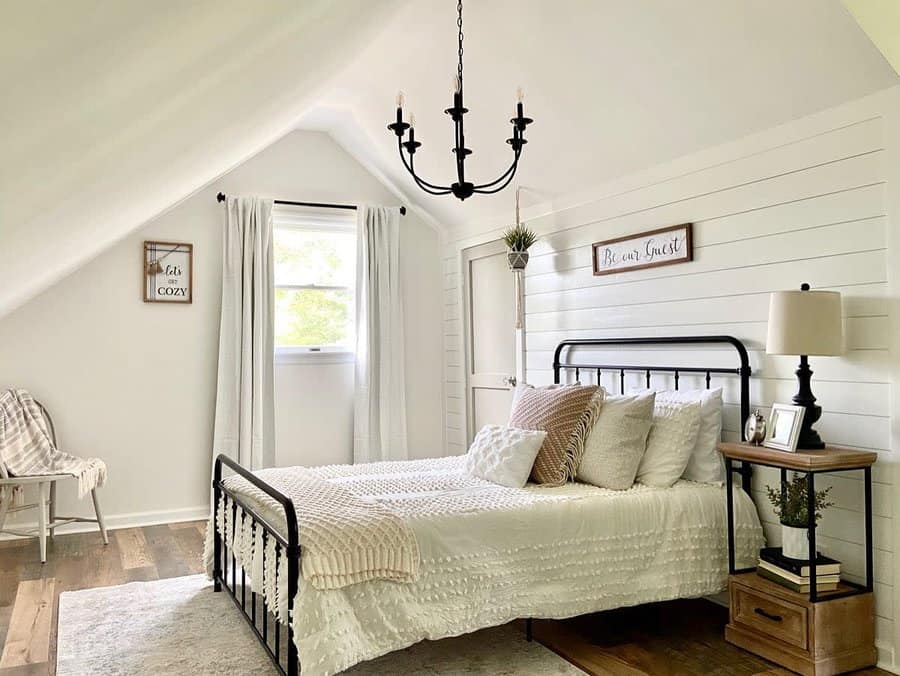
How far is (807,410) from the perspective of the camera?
2.87m

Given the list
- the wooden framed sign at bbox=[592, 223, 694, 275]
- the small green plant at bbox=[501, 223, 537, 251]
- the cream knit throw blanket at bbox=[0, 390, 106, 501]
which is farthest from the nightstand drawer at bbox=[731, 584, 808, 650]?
the cream knit throw blanket at bbox=[0, 390, 106, 501]

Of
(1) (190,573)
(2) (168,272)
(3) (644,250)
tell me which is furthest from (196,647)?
(2) (168,272)

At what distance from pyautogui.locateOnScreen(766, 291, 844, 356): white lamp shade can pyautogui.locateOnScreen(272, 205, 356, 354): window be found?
362 cm

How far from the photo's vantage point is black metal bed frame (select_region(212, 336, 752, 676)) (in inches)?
98.5

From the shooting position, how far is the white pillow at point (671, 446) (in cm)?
333

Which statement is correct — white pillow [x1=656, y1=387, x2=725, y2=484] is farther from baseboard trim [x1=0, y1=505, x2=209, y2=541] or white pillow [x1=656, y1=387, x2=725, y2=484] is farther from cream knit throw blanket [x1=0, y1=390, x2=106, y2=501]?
A: baseboard trim [x1=0, y1=505, x2=209, y2=541]

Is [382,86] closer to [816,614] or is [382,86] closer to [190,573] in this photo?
[190,573]

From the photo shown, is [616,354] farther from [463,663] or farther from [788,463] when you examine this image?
[463,663]

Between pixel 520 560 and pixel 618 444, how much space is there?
77cm

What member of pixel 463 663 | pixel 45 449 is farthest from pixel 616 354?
pixel 45 449

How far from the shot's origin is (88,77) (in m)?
0.81

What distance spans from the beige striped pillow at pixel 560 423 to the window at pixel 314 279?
2.46 m

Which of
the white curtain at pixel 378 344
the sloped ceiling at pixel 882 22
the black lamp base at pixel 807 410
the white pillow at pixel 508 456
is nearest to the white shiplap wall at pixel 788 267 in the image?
the black lamp base at pixel 807 410

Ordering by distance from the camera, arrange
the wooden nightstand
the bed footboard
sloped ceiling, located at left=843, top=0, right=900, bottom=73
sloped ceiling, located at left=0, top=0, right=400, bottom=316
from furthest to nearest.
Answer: the wooden nightstand, the bed footboard, sloped ceiling, located at left=843, top=0, right=900, bottom=73, sloped ceiling, located at left=0, top=0, right=400, bottom=316
